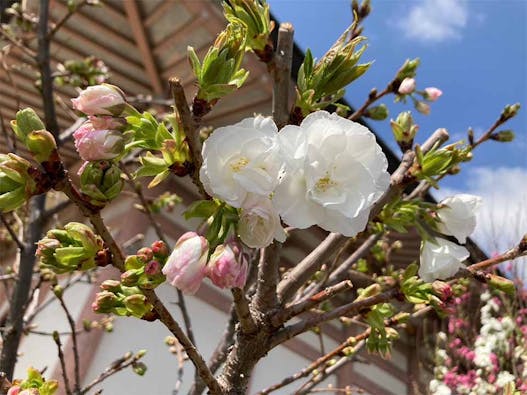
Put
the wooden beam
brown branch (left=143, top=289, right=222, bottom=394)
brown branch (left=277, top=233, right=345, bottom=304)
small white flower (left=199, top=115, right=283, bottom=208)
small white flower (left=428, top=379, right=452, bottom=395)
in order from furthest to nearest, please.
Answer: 1. small white flower (left=428, top=379, right=452, bottom=395)
2. the wooden beam
3. brown branch (left=277, top=233, right=345, bottom=304)
4. brown branch (left=143, top=289, right=222, bottom=394)
5. small white flower (left=199, top=115, right=283, bottom=208)

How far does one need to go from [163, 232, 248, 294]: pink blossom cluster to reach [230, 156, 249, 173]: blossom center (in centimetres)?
8

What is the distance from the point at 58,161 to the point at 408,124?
62cm

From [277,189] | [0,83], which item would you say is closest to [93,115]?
[277,189]

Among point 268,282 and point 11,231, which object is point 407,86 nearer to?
point 268,282

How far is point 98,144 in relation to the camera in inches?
21.1

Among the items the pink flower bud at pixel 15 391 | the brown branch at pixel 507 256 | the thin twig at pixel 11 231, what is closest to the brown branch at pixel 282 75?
the brown branch at pixel 507 256

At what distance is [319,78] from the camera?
660 millimetres

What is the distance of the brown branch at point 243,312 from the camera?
25.0 inches

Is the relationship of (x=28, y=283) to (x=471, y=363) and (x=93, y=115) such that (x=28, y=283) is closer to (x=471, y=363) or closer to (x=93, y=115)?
(x=93, y=115)

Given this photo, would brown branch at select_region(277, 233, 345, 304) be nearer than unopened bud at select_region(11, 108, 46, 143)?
No

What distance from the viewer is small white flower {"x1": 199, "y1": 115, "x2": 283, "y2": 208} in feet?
1.66

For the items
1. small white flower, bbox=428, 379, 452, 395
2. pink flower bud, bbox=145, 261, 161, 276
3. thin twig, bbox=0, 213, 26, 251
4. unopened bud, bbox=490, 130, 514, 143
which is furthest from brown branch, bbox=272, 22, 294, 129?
small white flower, bbox=428, 379, 452, 395

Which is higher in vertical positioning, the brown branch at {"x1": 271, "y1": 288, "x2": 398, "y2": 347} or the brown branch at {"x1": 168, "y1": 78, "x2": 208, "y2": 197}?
the brown branch at {"x1": 168, "y1": 78, "x2": 208, "y2": 197}

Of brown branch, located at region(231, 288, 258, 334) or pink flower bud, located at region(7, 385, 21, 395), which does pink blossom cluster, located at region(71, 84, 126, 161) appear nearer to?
brown branch, located at region(231, 288, 258, 334)
